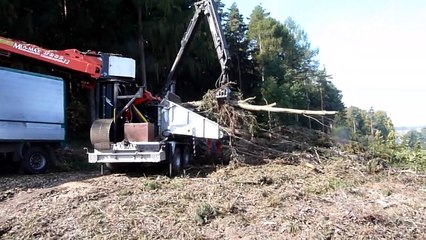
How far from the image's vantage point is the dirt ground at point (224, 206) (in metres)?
6.25

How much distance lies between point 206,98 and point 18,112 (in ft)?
16.0

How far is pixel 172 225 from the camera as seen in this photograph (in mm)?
6531

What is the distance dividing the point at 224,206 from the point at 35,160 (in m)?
6.88

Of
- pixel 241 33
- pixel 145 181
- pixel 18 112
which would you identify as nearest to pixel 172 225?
pixel 145 181

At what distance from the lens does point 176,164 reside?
11742 mm

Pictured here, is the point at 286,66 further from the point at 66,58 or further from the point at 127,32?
the point at 66,58

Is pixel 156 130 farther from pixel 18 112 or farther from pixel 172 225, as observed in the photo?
pixel 172 225

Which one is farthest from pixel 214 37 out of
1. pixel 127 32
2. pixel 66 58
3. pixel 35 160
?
pixel 127 32

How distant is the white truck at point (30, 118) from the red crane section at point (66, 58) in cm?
53

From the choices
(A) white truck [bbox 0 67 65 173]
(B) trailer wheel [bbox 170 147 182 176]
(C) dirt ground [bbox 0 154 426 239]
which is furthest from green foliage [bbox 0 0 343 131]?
(C) dirt ground [bbox 0 154 426 239]

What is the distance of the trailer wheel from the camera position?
11414mm

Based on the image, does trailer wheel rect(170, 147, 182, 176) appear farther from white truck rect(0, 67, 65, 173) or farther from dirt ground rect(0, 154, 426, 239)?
white truck rect(0, 67, 65, 173)

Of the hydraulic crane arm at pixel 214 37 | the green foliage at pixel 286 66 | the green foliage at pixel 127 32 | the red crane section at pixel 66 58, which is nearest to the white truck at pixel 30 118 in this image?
the red crane section at pixel 66 58

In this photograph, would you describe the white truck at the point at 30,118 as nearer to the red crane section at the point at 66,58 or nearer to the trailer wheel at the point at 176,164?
the red crane section at the point at 66,58
